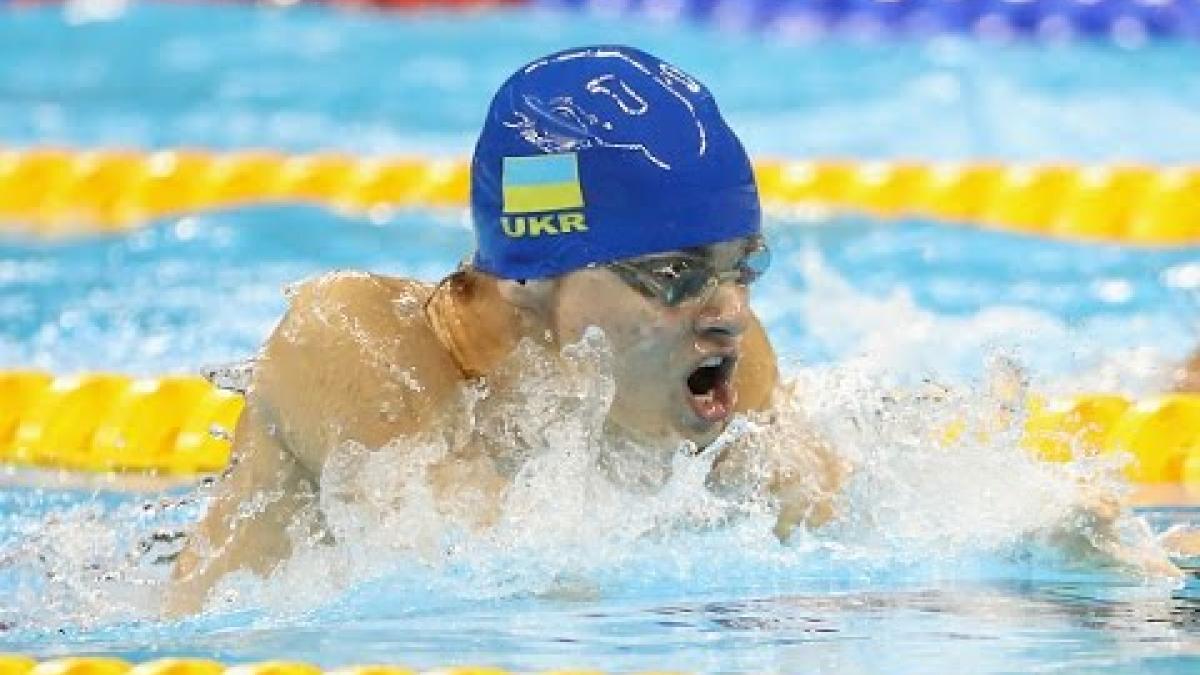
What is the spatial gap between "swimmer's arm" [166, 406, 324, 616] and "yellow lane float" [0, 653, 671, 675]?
0.25 m

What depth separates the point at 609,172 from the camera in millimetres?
2762

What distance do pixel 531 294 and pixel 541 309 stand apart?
23 millimetres

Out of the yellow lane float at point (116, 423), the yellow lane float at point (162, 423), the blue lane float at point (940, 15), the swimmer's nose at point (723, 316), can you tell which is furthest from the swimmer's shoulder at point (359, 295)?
the blue lane float at point (940, 15)

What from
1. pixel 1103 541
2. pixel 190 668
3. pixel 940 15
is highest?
pixel 940 15

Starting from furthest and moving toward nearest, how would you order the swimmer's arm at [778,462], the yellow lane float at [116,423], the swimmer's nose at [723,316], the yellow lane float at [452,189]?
the yellow lane float at [452,189]
the yellow lane float at [116,423]
the swimmer's arm at [778,462]
the swimmer's nose at [723,316]

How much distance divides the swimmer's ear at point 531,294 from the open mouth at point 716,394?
194 mm

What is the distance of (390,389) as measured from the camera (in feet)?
9.11

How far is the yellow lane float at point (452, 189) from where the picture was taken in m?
6.01

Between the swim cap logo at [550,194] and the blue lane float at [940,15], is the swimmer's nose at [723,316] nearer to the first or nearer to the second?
the swim cap logo at [550,194]

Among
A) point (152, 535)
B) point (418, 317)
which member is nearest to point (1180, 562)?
point (418, 317)

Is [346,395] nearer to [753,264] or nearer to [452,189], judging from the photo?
[753,264]

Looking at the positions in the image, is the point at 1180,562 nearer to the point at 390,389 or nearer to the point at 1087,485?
the point at 1087,485

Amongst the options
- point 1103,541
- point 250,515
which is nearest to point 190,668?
point 250,515

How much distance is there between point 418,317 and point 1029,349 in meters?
2.15
